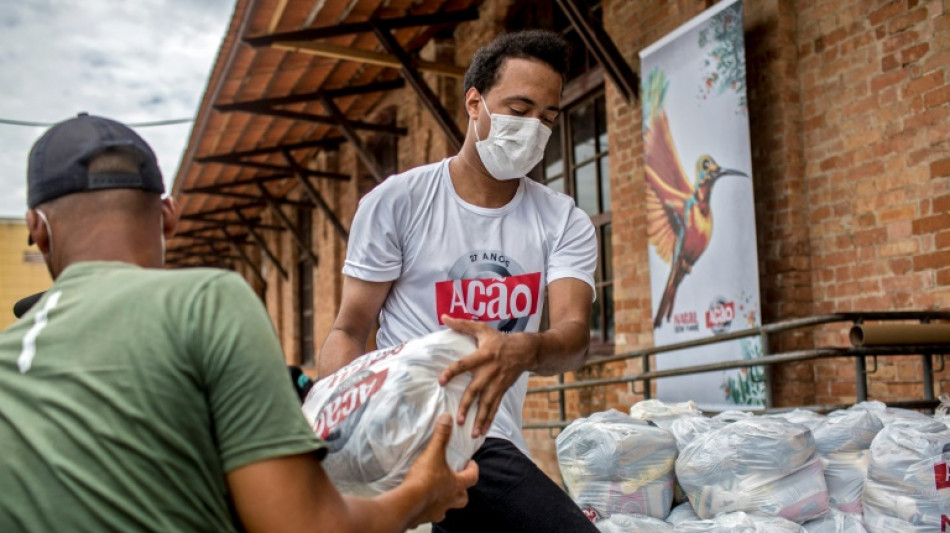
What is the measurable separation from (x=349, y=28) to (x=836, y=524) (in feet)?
20.9

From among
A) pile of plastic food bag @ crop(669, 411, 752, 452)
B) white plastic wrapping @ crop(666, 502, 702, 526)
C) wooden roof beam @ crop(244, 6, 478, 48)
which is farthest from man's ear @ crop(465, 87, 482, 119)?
wooden roof beam @ crop(244, 6, 478, 48)

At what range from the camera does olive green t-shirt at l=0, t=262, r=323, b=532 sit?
46.9 inches

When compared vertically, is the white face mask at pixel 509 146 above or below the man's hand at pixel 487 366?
above

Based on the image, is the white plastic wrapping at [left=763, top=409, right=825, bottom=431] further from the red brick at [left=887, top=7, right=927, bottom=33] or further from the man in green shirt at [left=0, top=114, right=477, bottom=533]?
the man in green shirt at [left=0, top=114, right=477, bottom=533]

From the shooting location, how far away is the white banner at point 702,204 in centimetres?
566

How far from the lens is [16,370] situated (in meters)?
1.25

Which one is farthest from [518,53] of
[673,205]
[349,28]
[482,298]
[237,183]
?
[237,183]

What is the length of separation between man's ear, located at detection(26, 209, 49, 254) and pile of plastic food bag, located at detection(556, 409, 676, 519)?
267 centimetres

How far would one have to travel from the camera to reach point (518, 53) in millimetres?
2281

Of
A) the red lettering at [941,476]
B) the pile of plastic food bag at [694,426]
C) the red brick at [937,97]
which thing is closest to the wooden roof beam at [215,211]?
the red brick at [937,97]

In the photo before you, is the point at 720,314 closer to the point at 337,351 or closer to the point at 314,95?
the point at 337,351

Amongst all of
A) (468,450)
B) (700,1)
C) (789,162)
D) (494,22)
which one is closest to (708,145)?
(789,162)

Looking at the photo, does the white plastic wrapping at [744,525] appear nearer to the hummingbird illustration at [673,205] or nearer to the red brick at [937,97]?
the red brick at [937,97]

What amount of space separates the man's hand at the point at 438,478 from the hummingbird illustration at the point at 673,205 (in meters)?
4.51
